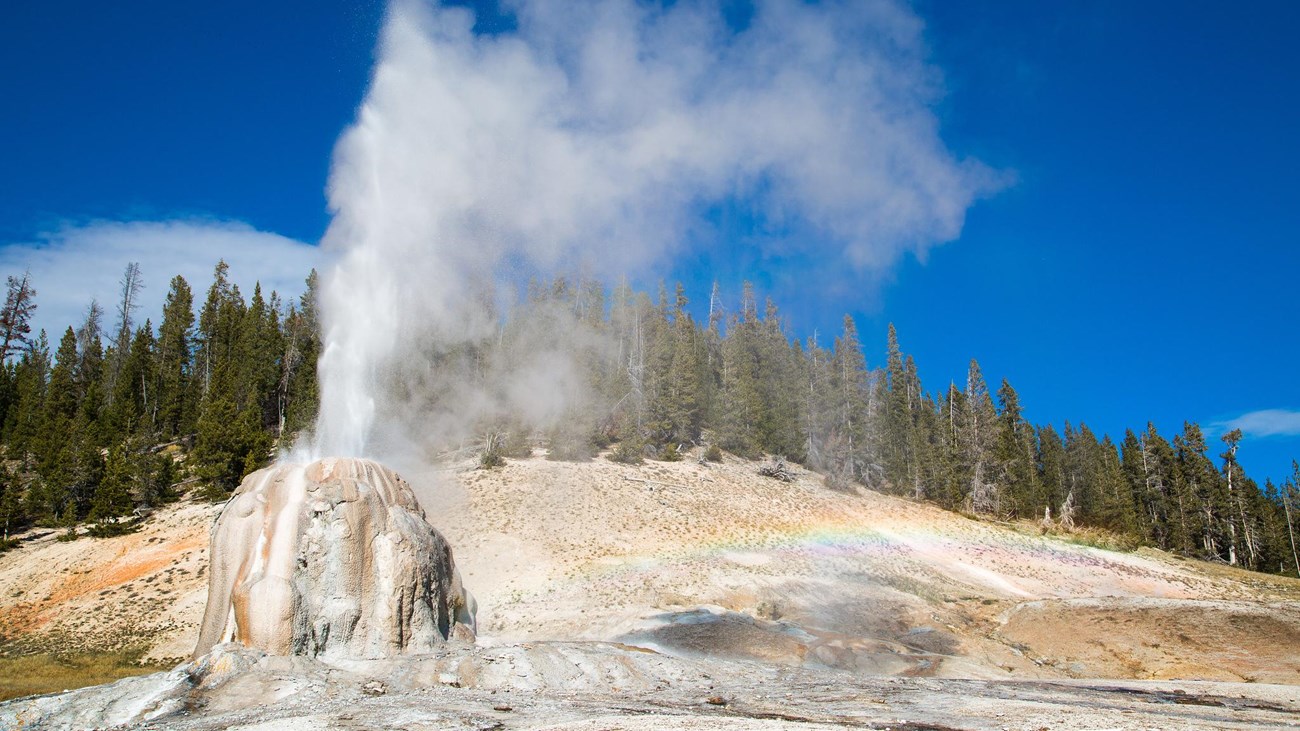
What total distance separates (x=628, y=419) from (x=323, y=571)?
38.6 m

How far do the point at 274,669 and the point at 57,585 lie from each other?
24.5m

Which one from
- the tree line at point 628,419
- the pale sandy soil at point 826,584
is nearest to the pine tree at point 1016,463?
the tree line at point 628,419

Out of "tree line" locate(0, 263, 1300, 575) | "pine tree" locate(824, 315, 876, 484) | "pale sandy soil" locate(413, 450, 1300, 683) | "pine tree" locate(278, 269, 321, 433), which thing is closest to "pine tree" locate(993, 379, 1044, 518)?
"tree line" locate(0, 263, 1300, 575)

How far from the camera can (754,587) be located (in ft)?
102

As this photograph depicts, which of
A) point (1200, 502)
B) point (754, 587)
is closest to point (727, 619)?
point (754, 587)

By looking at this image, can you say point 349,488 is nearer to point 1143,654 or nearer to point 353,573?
point 353,573

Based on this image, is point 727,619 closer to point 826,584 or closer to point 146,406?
point 826,584

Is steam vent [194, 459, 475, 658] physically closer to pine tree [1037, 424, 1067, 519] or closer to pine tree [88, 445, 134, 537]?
pine tree [88, 445, 134, 537]

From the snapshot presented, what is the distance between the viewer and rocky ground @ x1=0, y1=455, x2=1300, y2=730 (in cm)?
1323

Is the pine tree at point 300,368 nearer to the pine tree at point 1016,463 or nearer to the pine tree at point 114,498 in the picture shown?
the pine tree at point 114,498

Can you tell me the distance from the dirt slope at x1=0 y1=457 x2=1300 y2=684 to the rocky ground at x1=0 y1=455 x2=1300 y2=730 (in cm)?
16

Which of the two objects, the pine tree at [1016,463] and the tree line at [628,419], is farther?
the pine tree at [1016,463]

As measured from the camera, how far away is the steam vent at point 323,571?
16188mm

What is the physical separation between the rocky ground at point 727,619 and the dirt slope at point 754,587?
16cm
